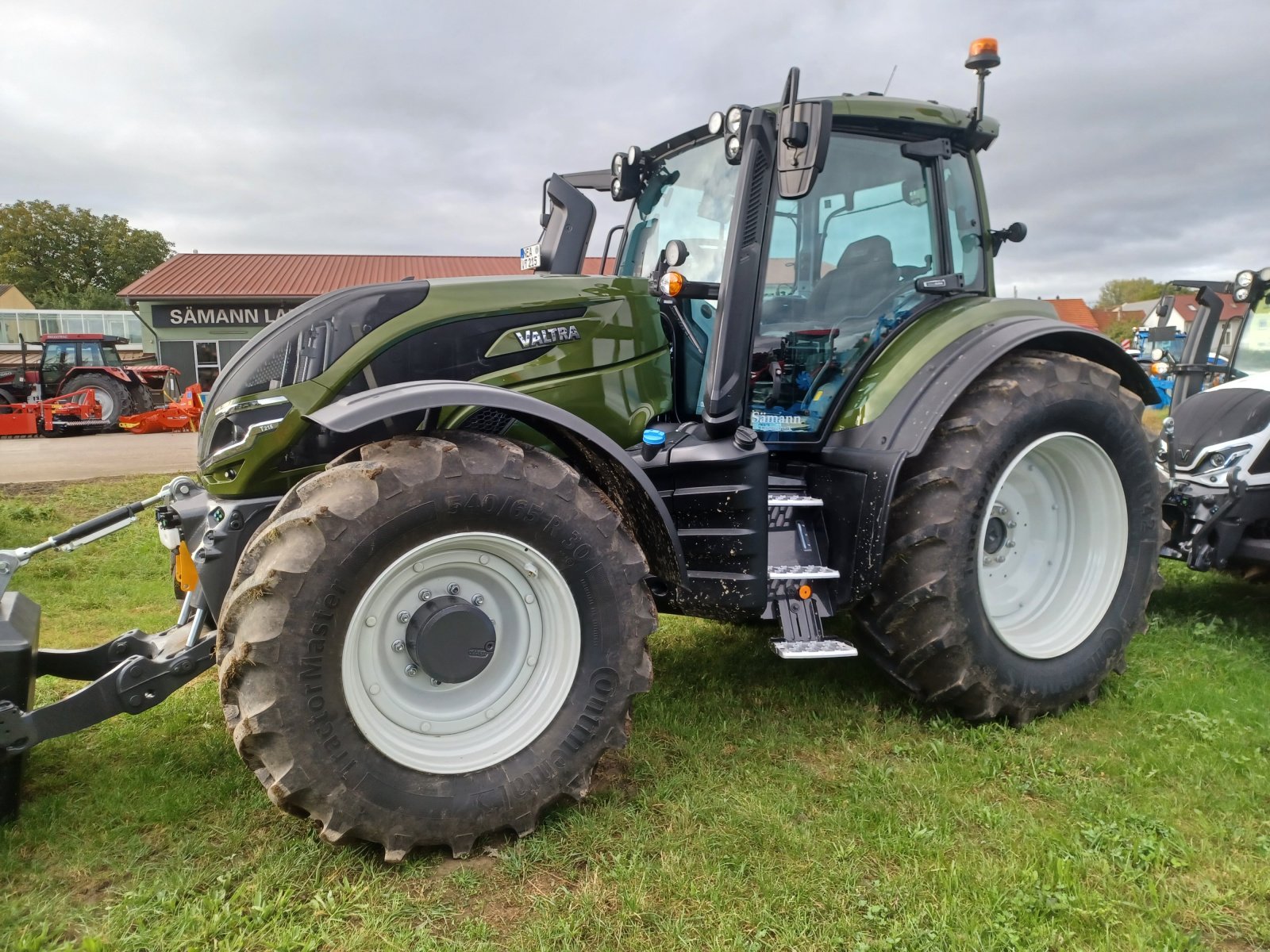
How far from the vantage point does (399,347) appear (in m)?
2.83

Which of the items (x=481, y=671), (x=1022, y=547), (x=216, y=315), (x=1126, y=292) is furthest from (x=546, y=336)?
(x=1126, y=292)

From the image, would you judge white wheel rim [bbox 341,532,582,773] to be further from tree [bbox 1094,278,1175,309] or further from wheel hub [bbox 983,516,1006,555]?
tree [bbox 1094,278,1175,309]

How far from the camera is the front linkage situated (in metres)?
2.46

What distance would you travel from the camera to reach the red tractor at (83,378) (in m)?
17.6

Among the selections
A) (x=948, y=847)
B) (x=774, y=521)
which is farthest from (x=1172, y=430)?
(x=948, y=847)

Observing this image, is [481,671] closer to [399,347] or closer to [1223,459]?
[399,347]

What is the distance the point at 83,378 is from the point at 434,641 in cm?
1897

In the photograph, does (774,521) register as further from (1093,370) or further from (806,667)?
(1093,370)

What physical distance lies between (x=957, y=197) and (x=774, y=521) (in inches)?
68.5

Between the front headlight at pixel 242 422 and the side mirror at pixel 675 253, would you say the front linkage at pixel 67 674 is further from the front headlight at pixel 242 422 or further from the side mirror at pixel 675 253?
the side mirror at pixel 675 253

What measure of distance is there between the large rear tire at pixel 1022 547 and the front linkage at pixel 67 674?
240 centimetres

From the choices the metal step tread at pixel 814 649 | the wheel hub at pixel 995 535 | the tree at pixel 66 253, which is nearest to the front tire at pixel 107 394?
the metal step tread at pixel 814 649

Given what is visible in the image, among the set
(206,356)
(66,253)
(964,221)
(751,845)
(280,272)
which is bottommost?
(751,845)

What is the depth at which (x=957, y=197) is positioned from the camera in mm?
3783
